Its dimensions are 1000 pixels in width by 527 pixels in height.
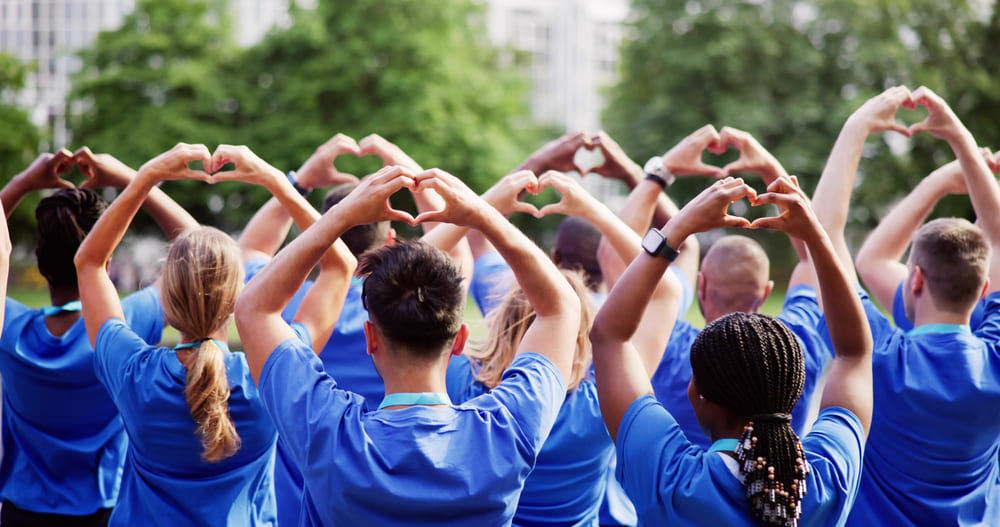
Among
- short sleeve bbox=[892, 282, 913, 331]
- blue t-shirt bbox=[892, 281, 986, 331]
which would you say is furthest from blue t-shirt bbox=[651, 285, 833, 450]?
short sleeve bbox=[892, 282, 913, 331]


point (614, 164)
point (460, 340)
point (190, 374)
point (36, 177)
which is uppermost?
point (36, 177)

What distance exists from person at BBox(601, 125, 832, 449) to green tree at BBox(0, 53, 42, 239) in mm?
32514

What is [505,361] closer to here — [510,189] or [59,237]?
[510,189]

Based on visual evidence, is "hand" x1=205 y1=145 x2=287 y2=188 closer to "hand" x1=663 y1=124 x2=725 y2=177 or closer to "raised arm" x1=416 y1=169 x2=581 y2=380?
"raised arm" x1=416 y1=169 x2=581 y2=380

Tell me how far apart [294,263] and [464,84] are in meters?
28.4

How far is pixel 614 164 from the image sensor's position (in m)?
4.43

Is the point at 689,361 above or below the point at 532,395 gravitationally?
below

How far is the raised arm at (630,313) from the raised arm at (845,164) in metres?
1.23

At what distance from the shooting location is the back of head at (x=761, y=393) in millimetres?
2104

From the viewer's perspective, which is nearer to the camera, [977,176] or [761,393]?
[761,393]

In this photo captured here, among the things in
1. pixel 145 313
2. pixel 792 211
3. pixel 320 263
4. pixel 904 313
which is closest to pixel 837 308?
pixel 792 211

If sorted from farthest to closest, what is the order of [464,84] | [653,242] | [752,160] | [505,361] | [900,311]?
[464,84] < [900,311] < [752,160] < [505,361] < [653,242]

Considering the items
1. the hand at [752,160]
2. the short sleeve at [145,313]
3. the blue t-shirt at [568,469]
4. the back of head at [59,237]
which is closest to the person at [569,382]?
the blue t-shirt at [568,469]

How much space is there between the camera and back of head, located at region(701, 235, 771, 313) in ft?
Result: 12.6
